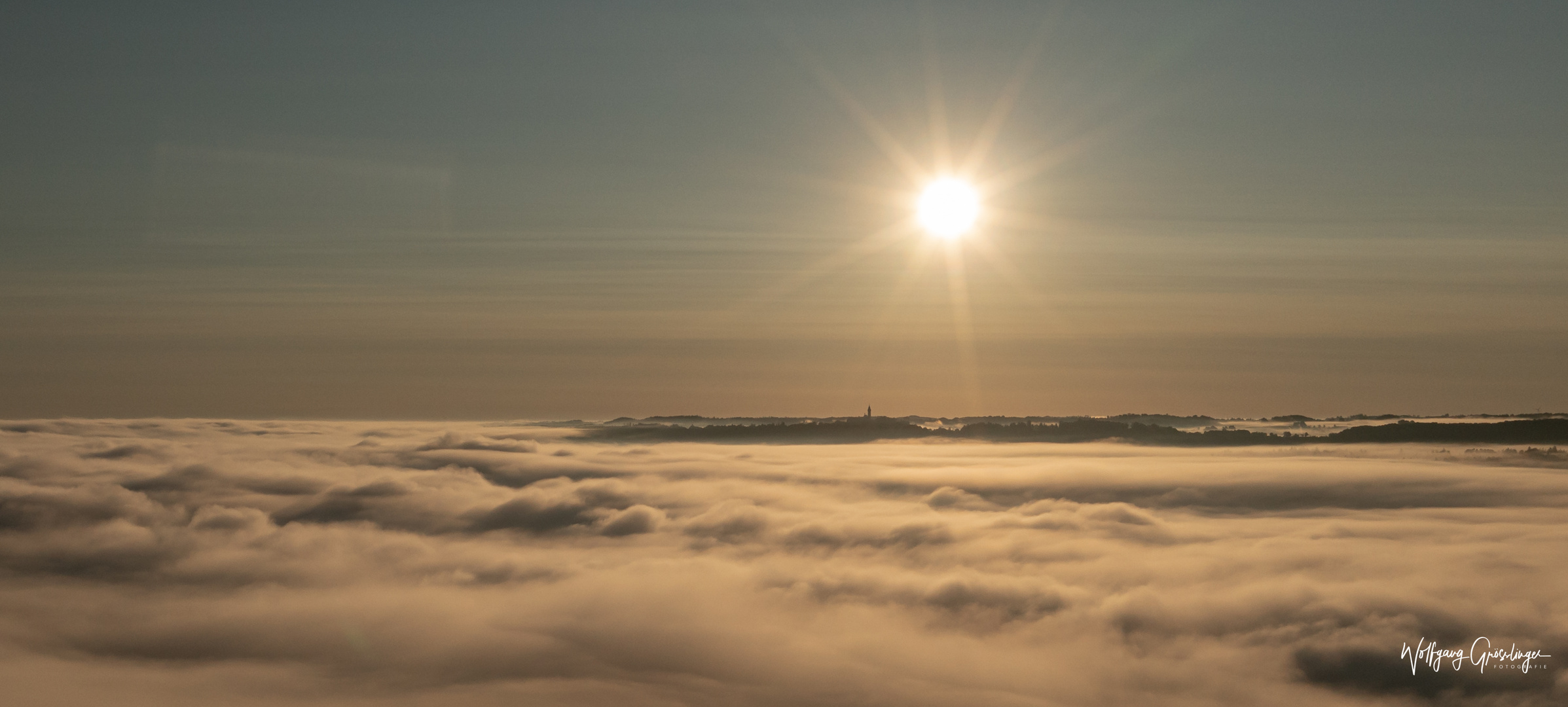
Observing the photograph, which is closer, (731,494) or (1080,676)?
(1080,676)

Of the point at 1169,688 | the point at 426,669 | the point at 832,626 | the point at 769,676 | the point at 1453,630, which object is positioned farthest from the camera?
the point at 426,669

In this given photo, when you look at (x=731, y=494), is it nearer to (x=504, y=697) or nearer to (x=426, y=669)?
(x=426, y=669)

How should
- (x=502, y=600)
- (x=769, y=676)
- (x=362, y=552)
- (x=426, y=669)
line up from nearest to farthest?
(x=769, y=676)
(x=426, y=669)
(x=502, y=600)
(x=362, y=552)

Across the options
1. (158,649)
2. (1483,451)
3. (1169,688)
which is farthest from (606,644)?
(1483,451)

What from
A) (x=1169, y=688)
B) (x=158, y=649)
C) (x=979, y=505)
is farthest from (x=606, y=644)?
(x=979, y=505)

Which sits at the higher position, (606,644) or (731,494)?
(731,494)

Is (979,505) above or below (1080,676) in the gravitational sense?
above

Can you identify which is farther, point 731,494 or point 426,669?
point 731,494

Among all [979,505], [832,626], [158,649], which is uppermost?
[979,505]

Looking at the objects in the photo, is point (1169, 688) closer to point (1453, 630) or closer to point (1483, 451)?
point (1453, 630)
